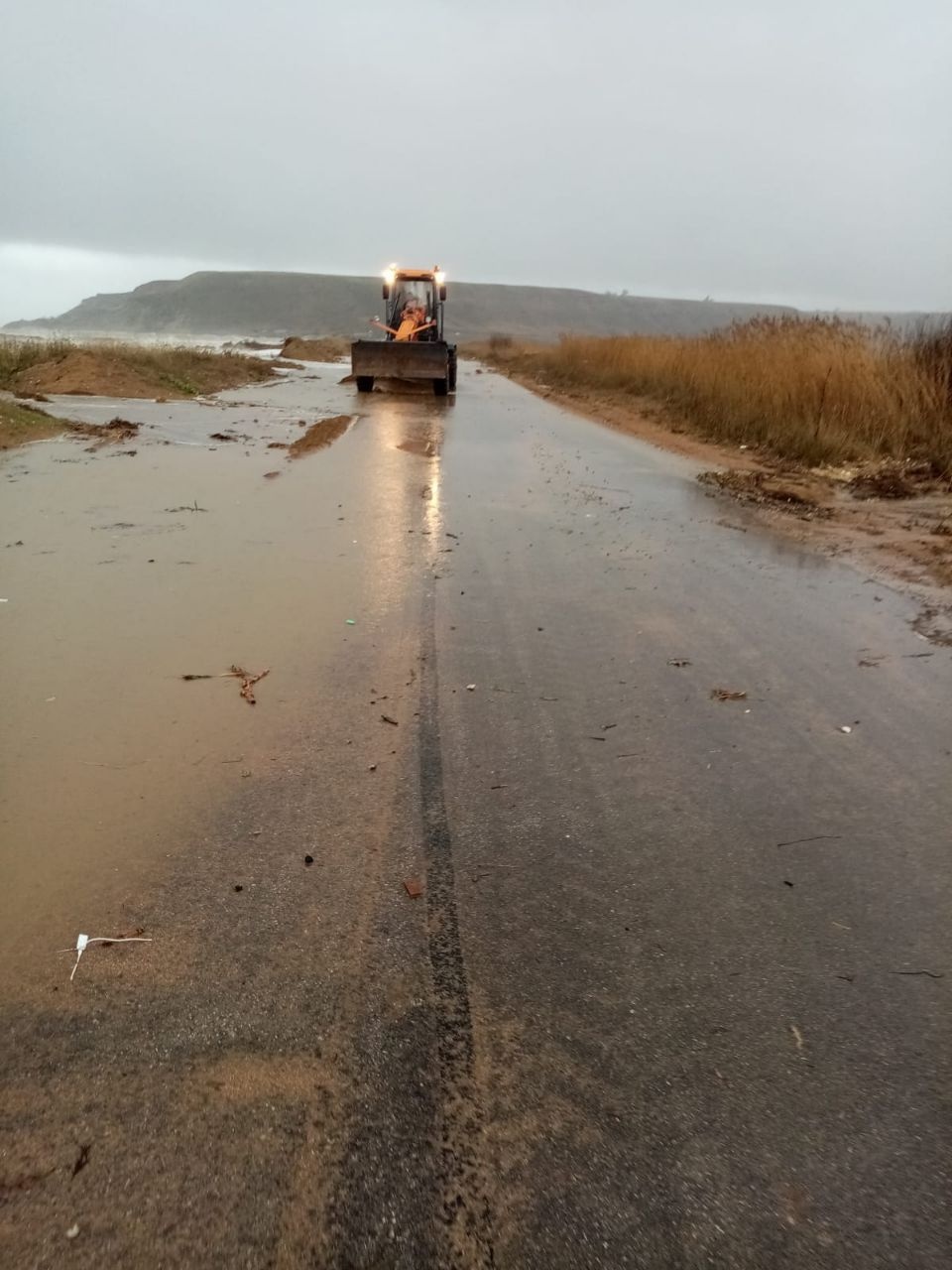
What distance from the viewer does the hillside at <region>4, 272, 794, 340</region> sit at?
424ft

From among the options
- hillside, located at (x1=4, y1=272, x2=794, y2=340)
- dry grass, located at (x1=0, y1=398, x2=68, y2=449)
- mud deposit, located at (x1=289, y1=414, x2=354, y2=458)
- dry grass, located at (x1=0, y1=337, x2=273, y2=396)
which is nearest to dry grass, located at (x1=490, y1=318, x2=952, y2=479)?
mud deposit, located at (x1=289, y1=414, x2=354, y2=458)

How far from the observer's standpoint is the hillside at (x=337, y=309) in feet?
424

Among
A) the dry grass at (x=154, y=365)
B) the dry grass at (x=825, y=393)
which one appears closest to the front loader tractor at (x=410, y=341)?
the dry grass at (x=154, y=365)

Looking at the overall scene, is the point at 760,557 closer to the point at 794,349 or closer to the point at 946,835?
the point at 946,835

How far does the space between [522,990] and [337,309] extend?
472 ft

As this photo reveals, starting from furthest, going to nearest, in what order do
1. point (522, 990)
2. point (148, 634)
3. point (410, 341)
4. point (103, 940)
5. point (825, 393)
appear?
point (410, 341), point (825, 393), point (148, 634), point (103, 940), point (522, 990)

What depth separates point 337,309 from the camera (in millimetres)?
132625

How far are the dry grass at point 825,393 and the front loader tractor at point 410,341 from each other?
6.69 metres

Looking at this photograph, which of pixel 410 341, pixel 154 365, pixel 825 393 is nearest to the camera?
pixel 825 393

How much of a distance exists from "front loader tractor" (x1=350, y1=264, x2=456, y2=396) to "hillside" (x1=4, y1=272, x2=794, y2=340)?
339ft

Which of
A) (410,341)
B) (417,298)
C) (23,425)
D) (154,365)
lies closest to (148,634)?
(23,425)

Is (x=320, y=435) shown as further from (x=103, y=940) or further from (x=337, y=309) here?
(x=337, y=309)

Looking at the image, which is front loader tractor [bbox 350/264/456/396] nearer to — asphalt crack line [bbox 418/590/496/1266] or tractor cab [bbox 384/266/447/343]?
tractor cab [bbox 384/266/447/343]

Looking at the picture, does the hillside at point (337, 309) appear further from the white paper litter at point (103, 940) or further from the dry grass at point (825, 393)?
the white paper litter at point (103, 940)
